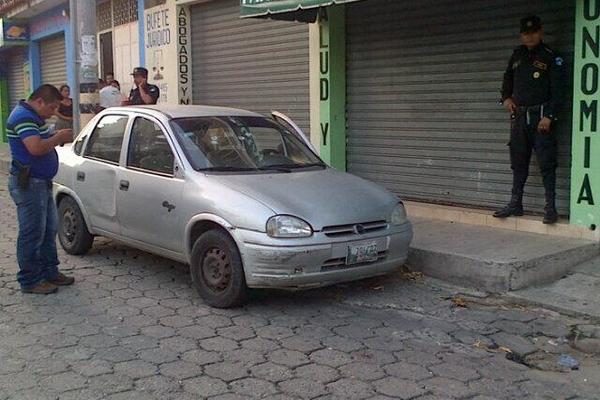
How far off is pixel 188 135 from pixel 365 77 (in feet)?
12.5

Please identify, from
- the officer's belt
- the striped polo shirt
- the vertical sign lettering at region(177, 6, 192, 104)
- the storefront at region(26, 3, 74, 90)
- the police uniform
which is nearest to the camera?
the striped polo shirt

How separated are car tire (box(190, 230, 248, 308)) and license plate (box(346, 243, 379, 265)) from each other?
2.76ft

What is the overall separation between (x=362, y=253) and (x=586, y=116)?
8.75 ft

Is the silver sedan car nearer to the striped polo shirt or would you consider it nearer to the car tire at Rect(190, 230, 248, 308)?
the car tire at Rect(190, 230, 248, 308)

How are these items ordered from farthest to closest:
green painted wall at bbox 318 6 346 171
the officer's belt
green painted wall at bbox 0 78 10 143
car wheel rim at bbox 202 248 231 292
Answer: green painted wall at bbox 0 78 10 143 < green painted wall at bbox 318 6 346 171 < the officer's belt < car wheel rim at bbox 202 248 231 292

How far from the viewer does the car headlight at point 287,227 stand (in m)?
5.24

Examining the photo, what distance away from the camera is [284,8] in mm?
7957

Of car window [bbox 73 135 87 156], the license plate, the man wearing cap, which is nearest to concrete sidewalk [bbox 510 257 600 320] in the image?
the license plate

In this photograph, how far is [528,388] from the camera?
4102 millimetres

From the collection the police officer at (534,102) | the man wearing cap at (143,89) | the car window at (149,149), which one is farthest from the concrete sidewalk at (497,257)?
the man wearing cap at (143,89)

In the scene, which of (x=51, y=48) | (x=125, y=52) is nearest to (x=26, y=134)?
(x=125, y=52)

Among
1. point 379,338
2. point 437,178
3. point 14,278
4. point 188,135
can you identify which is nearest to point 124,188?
point 188,135

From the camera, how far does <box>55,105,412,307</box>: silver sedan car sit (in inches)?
208

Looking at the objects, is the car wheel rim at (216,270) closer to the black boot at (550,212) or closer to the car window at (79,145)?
the car window at (79,145)
